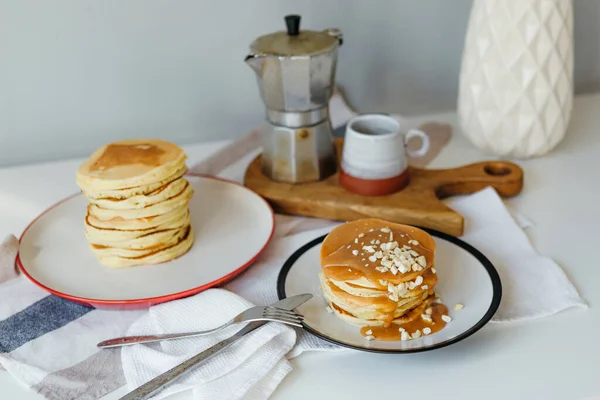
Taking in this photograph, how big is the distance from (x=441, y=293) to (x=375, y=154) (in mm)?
252

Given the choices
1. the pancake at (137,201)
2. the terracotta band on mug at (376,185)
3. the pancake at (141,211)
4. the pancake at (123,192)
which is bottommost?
the terracotta band on mug at (376,185)

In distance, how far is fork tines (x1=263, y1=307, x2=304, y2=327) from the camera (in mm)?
727

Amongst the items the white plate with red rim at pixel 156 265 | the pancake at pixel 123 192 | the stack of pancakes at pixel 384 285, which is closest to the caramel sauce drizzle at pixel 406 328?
the stack of pancakes at pixel 384 285

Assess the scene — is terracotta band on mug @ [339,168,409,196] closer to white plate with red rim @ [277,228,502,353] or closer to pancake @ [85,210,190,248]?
white plate with red rim @ [277,228,502,353]

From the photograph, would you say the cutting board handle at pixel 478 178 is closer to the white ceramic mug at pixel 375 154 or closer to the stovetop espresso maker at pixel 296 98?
the white ceramic mug at pixel 375 154

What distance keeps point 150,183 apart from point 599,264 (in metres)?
0.57

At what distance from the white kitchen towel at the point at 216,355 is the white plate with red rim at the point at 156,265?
0.13ft

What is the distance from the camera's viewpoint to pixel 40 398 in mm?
684

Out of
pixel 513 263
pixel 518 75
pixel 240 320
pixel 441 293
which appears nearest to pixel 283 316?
pixel 240 320

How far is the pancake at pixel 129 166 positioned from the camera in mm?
811

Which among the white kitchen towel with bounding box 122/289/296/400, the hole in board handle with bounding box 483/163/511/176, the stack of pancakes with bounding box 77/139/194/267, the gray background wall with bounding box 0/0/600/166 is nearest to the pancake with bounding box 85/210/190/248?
the stack of pancakes with bounding box 77/139/194/267

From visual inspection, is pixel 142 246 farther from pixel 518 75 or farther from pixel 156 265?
pixel 518 75

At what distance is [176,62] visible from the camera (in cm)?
116

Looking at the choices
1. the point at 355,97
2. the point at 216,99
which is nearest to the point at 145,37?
the point at 216,99
